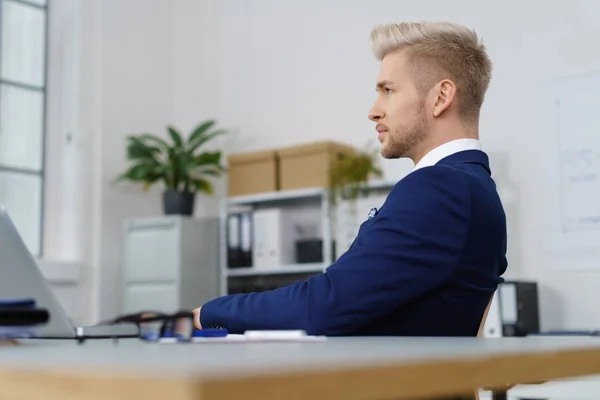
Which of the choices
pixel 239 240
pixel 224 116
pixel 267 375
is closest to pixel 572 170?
pixel 239 240

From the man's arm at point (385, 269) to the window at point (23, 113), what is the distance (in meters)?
3.68

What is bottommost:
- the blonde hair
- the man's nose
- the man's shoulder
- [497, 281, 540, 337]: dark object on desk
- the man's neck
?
[497, 281, 540, 337]: dark object on desk

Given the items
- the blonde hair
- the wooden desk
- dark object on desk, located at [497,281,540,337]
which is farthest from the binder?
the wooden desk

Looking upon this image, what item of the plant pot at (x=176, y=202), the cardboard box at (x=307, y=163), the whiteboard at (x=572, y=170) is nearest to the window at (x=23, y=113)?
the plant pot at (x=176, y=202)

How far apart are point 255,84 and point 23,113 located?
1342 millimetres

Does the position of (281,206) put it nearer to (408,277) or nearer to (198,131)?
(198,131)

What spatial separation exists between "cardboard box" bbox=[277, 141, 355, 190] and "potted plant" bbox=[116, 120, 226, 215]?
494mm

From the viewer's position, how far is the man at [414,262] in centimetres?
105

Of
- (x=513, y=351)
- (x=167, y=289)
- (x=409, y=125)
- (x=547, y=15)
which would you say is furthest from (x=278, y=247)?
(x=513, y=351)

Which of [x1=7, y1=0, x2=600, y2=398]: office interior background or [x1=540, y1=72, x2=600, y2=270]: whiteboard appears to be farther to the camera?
[x1=7, y1=0, x2=600, y2=398]: office interior background

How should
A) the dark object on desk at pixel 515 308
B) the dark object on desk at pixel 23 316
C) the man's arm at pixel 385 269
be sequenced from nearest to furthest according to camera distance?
the dark object on desk at pixel 23 316
the man's arm at pixel 385 269
the dark object on desk at pixel 515 308

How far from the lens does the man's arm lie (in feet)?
3.43

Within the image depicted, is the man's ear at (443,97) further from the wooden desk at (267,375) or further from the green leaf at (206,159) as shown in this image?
the green leaf at (206,159)

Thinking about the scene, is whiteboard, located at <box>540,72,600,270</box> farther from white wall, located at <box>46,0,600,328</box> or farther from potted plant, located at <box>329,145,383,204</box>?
potted plant, located at <box>329,145,383,204</box>
